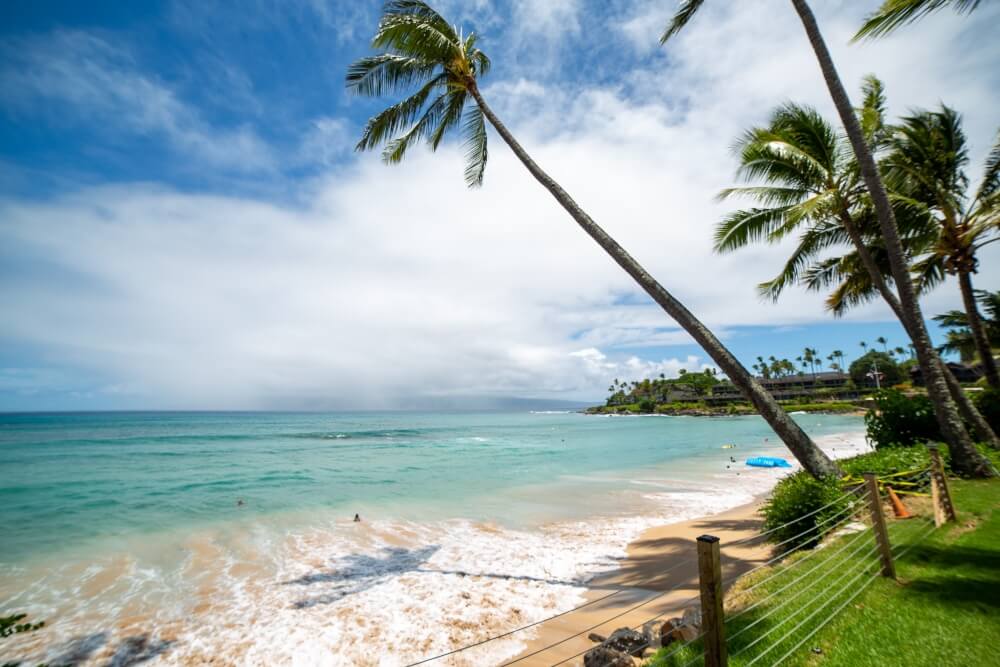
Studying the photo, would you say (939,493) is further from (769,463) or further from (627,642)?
(769,463)

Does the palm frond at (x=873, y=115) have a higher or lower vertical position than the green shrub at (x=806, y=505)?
higher

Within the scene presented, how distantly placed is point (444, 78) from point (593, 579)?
10.4 meters

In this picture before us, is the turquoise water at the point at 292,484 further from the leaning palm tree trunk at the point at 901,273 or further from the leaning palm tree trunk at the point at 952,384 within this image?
the leaning palm tree trunk at the point at 952,384

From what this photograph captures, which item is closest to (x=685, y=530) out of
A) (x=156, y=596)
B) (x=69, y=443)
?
(x=156, y=596)

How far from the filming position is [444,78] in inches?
374

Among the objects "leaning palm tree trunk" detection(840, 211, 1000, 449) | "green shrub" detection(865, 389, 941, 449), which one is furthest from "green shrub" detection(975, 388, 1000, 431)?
"green shrub" detection(865, 389, 941, 449)

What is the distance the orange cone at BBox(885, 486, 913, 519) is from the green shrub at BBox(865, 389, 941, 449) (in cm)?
394

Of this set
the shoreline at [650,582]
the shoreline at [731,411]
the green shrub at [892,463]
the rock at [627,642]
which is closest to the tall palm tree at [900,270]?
the green shrub at [892,463]

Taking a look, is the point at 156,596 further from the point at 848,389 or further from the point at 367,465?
the point at 848,389

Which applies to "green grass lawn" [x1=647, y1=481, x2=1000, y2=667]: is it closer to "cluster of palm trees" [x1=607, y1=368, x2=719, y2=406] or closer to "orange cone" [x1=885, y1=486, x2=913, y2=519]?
"orange cone" [x1=885, y1=486, x2=913, y2=519]

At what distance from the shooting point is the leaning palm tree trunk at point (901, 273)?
763 cm

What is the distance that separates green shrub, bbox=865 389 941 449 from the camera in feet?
33.0

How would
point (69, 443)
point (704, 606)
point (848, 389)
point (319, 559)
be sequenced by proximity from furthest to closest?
1. point (848, 389)
2. point (69, 443)
3. point (319, 559)
4. point (704, 606)

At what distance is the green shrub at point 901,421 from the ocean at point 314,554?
14.3 feet
